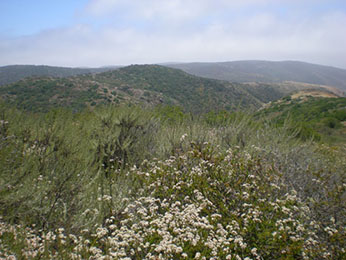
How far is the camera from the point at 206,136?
6785mm

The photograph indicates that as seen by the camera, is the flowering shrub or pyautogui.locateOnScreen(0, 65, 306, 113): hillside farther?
pyautogui.locateOnScreen(0, 65, 306, 113): hillside

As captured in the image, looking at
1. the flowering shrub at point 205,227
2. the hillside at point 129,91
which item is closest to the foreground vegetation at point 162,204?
the flowering shrub at point 205,227

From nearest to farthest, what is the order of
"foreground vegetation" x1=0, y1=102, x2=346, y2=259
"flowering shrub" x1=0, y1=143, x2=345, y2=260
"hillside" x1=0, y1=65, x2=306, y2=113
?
"flowering shrub" x1=0, y1=143, x2=345, y2=260 → "foreground vegetation" x1=0, y1=102, x2=346, y2=259 → "hillside" x1=0, y1=65, x2=306, y2=113

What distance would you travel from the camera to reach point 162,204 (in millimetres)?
3787

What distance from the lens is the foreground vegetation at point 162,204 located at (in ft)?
9.66

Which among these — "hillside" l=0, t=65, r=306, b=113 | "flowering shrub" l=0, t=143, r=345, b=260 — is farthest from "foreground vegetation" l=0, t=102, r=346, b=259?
"hillside" l=0, t=65, r=306, b=113

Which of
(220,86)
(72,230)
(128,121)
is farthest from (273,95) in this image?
(72,230)

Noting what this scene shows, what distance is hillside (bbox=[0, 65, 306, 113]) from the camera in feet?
110

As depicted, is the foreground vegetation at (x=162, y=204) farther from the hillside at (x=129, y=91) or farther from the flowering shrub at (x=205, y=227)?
the hillside at (x=129, y=91)

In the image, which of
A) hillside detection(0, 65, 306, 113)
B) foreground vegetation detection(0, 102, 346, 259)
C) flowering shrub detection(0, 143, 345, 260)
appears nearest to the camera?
flowering shrub detection(0, 143, 345, 260)

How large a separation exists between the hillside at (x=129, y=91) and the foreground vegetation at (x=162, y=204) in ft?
47.3

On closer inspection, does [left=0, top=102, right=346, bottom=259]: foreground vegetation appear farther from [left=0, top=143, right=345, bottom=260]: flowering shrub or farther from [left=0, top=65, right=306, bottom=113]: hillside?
[left=0, top=65, right=306, bottom=113]: hillside

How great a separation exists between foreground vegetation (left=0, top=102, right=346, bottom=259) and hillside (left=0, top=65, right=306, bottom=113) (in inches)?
567

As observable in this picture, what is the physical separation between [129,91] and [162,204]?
137ft
